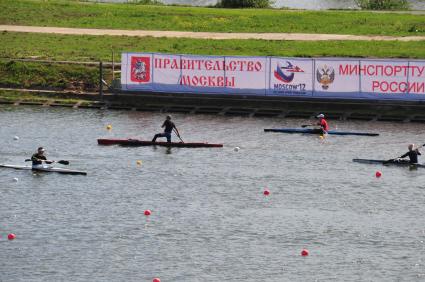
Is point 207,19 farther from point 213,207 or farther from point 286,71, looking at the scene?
point 213,207

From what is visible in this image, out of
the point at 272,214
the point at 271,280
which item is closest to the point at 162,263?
the point at 271,280

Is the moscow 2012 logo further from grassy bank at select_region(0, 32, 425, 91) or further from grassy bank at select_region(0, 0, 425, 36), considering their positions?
grassy bank at select_region(0, 0, 425, 36)

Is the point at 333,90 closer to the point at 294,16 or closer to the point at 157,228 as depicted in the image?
the point at 294,16

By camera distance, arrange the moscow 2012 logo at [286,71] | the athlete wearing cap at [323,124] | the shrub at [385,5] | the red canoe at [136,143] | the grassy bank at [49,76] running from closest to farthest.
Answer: the red canoe at [136,143] < the athlete wearing cap at [323,124] < the moscow 2012 logo at [286,71] < the grassy bank at [49,76] < the shrub at [385,5]

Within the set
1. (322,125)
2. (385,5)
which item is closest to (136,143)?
(322,125)

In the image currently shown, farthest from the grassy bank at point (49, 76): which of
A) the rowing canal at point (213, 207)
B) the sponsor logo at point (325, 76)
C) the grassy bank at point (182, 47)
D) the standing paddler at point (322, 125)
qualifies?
the standing paddler at point (322, 125)

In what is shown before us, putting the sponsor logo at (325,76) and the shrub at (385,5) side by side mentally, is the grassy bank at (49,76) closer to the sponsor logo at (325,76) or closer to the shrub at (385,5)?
the sponsor logo at (325,76)

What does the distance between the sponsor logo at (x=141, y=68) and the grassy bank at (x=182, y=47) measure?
5546 mm

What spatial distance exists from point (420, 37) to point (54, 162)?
3819 cm

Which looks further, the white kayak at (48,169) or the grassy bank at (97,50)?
the grassy bank at (97,50)

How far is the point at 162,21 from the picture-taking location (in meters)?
103

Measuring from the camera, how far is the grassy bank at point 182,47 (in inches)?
3541

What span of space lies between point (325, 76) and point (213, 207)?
2507 cm

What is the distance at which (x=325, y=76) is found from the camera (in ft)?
271
